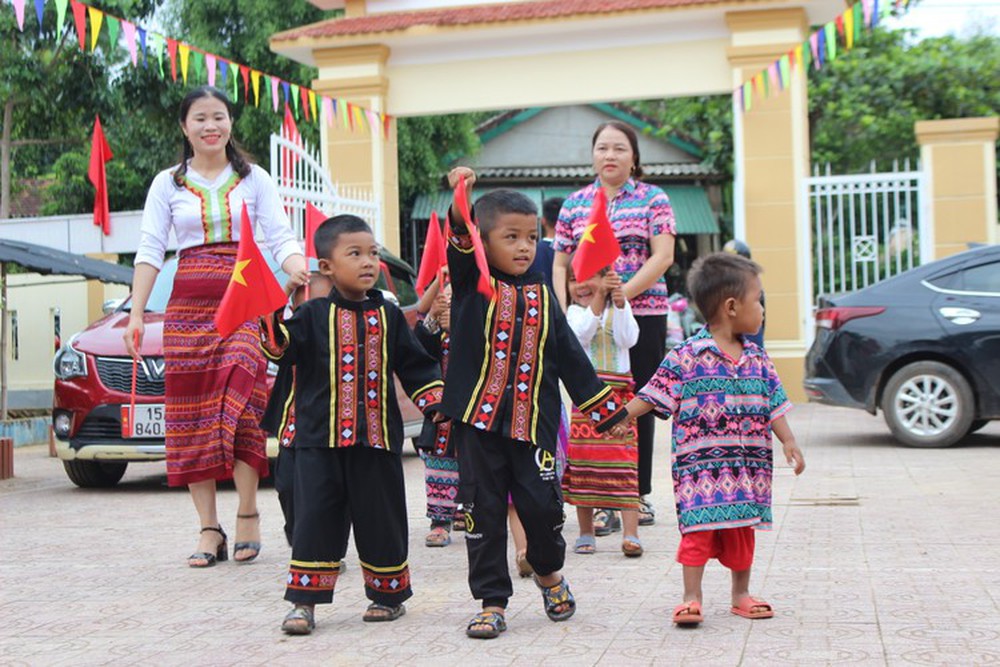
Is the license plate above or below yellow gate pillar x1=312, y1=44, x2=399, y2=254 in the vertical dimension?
below

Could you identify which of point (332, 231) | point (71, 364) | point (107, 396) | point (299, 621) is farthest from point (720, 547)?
point (71, 364)

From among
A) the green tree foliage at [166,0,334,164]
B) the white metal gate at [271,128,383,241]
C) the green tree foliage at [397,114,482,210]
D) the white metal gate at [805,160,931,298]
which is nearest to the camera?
the white metal gate at [271,128,383,241]

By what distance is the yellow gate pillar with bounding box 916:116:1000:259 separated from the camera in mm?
16078

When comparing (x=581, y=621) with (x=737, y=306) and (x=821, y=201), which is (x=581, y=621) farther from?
(x=821, y=201)

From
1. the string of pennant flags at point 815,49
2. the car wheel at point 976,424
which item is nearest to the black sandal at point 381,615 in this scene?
the car wheel at point 976,424

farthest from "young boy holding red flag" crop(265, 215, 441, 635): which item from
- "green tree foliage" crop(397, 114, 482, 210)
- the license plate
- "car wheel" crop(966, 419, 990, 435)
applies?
"green tree foliage" crop(397, 114, 482, 210)

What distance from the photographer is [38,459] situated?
13.0m

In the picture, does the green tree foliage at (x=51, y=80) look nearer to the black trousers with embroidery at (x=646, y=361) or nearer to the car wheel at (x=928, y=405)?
the car wheel at (x=928, y=405)

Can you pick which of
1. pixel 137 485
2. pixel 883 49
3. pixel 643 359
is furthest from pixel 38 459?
pixel 883 49

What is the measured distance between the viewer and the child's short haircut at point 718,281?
4.91 metres

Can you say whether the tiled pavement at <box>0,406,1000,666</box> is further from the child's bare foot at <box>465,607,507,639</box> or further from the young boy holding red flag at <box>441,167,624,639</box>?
the young boy holding red flag at <box>441,167,624,639</box>

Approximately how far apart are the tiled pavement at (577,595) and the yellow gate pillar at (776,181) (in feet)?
25.5

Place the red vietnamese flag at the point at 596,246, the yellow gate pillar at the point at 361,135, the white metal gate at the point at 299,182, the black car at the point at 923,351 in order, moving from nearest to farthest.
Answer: the red vietnamese flag at the point at 596,246, the black car at the point at 923,351, the white metal gate at the point at 299,182, the yellow gate pillar at the point at 361,135

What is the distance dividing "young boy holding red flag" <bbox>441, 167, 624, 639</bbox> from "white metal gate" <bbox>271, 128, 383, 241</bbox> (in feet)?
25.0
